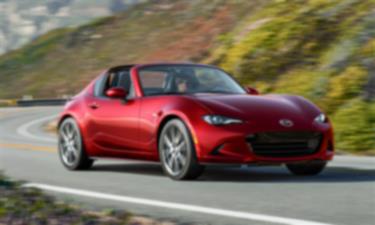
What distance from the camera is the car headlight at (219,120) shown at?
9.77m

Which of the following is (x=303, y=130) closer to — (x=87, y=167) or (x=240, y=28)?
(x=87, y=167)

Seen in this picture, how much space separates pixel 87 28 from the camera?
83062 mm

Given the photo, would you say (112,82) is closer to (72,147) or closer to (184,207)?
(72,147)

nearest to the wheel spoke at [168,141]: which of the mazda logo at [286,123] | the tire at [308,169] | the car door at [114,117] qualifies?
the car door at [114,117]

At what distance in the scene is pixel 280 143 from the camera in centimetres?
981

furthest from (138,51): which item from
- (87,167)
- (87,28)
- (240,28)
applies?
(87,167)

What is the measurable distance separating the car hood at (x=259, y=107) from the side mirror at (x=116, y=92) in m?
1.07

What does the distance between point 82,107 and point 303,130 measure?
3391 millimetres

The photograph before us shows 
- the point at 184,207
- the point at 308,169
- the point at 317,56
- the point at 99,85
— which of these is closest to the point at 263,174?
the point at 308,169

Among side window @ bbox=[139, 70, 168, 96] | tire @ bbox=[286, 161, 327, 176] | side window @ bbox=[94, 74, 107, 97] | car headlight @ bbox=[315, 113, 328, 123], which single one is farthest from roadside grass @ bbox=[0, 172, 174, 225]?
side window @ bbox=[94, 74, 107, 97]

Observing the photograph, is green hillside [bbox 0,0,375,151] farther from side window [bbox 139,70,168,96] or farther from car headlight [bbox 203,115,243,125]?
car headlight [bbox 203,115,243,125]

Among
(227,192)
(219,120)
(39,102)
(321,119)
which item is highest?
(219,120)

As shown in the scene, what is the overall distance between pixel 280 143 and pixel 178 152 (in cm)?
109

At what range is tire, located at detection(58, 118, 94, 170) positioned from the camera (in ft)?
39.5
